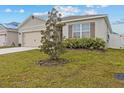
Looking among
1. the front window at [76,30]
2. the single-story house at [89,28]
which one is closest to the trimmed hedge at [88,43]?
the single-story house at [89,28]

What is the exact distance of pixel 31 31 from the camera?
22.5 metres

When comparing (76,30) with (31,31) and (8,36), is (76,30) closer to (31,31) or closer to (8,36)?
(31,31)

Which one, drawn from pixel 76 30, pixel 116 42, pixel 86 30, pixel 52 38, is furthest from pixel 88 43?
pixel 116 42

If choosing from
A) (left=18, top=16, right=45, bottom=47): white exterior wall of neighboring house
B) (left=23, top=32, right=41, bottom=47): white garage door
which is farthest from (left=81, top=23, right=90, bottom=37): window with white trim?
(left=23, top=32, right=41, bottom=47): white garage door

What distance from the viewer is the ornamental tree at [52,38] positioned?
973 centimetres

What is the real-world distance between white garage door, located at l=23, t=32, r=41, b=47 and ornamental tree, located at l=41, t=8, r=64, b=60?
11.7m

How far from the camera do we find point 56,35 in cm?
978

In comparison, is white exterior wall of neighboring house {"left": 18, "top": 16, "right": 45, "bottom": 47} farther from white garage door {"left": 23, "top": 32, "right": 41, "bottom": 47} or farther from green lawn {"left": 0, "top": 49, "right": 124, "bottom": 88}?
green lawn {"left": 0, "top": 49, "right": 124, "bottom": 88}

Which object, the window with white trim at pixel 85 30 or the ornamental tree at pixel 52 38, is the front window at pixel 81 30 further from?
the ornamental tree at pixel 52 38

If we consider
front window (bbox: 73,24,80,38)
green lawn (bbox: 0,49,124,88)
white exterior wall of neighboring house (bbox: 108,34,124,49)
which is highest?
front window (bbox: 73,24,80,38)

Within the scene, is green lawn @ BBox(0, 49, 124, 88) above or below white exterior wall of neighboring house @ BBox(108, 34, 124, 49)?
below

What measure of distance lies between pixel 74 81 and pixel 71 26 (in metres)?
11.5

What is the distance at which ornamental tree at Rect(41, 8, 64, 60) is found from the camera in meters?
9.73
